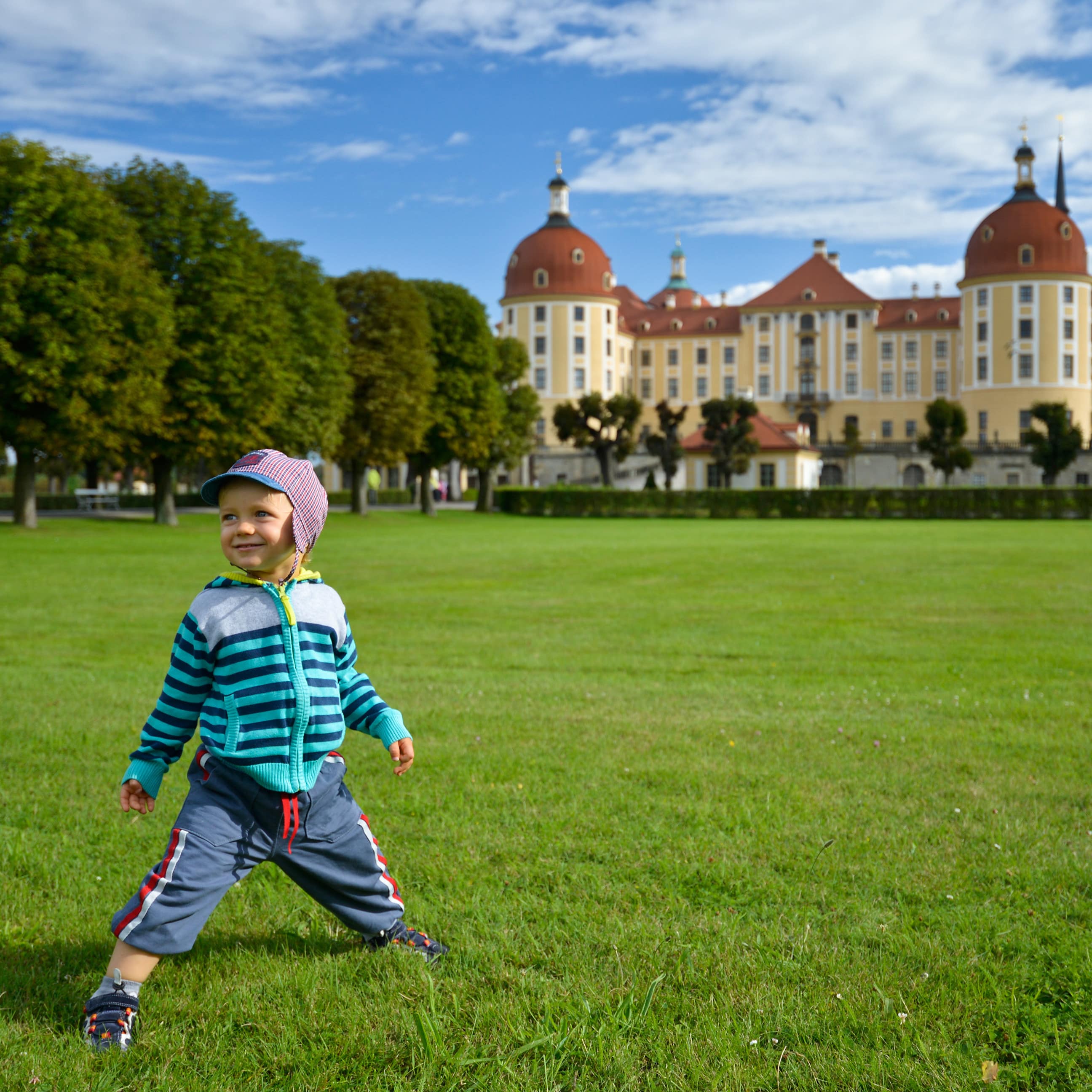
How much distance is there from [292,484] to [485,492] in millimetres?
59673

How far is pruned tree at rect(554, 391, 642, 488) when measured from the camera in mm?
68438

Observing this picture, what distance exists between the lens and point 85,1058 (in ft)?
9.53

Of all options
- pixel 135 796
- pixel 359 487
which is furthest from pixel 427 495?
pixel 135 796

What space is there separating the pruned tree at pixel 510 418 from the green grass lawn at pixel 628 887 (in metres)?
50.9

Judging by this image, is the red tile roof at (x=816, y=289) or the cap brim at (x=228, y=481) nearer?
the cap brim at (x=228, y=481)

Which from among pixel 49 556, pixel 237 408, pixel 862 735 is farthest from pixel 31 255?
pixel 862 735

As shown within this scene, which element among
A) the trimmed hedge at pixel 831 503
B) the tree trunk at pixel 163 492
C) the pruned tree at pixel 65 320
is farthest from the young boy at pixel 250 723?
the trimmed hedge at pixel 831 503

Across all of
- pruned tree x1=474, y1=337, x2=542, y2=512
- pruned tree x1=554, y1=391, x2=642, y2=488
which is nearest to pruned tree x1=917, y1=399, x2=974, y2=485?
pruned tree x1=554, y1=391, x2=642, y2=488

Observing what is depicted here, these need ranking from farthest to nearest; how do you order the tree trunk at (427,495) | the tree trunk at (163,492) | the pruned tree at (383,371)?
the tree trunk at (427,495) → the pruned tree at (383,371) → the tree trunk at (163,492)

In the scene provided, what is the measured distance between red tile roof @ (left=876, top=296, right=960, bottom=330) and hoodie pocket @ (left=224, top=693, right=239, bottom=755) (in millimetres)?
102497

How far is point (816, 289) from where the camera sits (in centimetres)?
9956

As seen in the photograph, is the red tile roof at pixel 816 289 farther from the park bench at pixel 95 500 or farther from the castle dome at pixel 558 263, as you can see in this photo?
the park bench at pixel 95 500

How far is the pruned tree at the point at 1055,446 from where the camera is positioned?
7475 cm

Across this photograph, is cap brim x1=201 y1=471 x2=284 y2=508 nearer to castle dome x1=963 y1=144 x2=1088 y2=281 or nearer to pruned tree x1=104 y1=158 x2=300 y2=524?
pruned tree x1=104 y1=158 x2=300 y2=524
